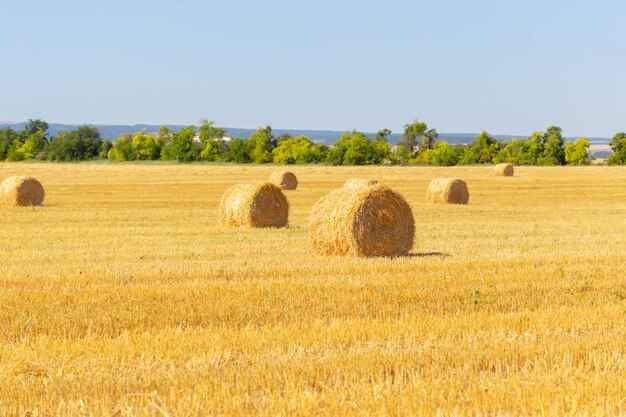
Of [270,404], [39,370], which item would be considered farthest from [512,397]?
[39,370]

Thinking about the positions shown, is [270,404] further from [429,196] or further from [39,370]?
[429,196]

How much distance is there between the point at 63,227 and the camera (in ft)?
69.6

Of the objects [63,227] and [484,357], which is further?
[63,227]

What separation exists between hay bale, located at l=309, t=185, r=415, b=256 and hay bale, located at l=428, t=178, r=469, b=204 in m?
15.6

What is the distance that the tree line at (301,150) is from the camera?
9712 cm

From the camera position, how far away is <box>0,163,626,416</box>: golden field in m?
A: 6.01

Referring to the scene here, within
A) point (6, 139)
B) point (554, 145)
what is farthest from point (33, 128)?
point (554, 145)

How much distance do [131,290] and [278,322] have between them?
8.12 feet

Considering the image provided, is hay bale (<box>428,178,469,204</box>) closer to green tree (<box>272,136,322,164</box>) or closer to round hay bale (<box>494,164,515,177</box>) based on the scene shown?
round hay bale (<box>494,164,515,177</box>)

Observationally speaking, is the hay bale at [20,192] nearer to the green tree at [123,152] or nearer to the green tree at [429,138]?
the green tree at [123,152]

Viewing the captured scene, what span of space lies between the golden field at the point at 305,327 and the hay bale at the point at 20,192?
9491 mm

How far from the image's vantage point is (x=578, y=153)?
331 feet

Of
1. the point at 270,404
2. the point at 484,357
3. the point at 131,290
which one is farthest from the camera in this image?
the point at 131,290

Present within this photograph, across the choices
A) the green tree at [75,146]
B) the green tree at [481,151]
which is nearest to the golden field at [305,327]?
the green tree at [481,151]
